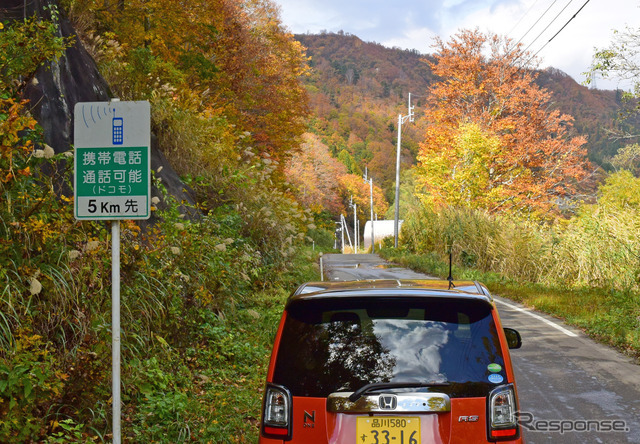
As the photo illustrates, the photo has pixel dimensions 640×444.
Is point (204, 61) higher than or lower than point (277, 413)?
higher

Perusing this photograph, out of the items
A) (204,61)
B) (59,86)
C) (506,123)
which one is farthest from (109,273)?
(506,123)

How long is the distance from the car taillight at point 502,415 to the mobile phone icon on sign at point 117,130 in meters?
3.40

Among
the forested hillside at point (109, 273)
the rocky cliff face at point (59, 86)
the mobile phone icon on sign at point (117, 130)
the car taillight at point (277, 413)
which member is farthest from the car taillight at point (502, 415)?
the rocky cliff face at point (59, 86)

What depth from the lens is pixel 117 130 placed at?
17.0 feet

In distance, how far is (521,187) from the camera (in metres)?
37.9

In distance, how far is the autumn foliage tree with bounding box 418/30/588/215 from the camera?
3834 centimetres

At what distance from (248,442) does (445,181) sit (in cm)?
3160

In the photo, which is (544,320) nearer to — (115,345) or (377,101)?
(115,345)

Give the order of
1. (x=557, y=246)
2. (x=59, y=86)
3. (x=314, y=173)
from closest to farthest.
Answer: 1. (x=59, y=86)
2. (x=557, y=246)
3. (x=314, y=173)

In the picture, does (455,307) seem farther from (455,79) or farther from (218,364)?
(455,79)

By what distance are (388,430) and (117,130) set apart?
320 cm

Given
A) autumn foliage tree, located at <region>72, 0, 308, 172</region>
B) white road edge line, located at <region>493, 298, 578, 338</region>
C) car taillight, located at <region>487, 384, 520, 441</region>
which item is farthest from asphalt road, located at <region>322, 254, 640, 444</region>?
autumn foliage tree, located at <region>72, 0, 308, 172</region>

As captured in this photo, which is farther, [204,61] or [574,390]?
[204,61]

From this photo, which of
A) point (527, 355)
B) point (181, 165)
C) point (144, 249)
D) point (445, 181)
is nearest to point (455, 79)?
point (445, 181)
